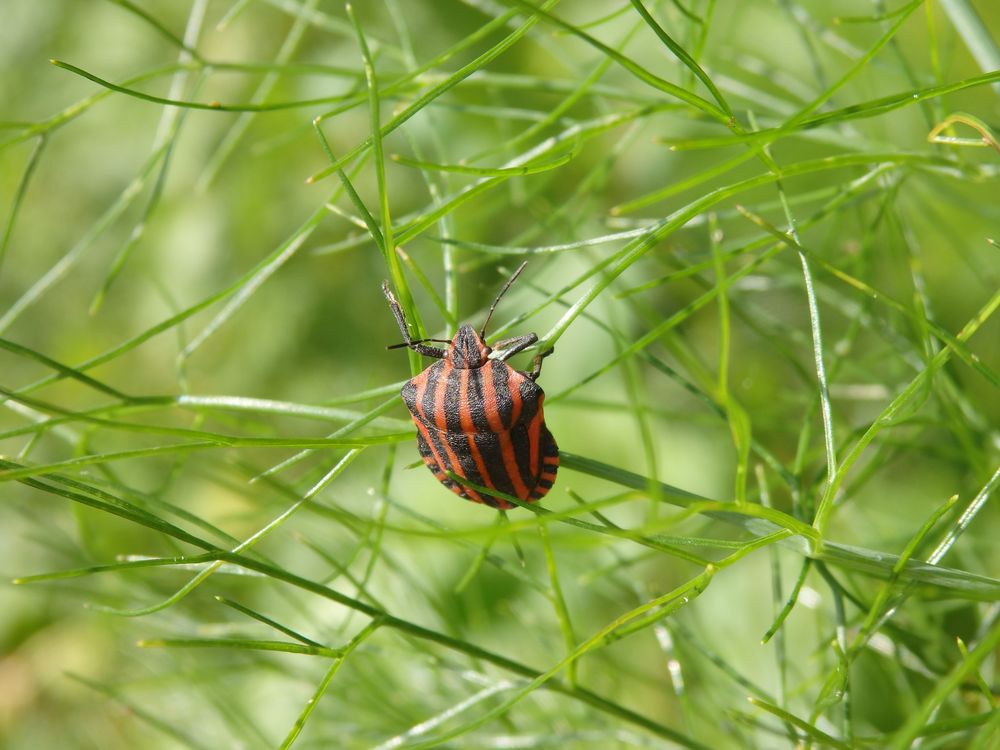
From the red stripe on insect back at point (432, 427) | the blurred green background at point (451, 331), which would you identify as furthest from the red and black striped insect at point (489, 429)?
the blurred green background at point (451, 331)

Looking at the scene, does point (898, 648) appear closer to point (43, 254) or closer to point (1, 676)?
point (1, 676)

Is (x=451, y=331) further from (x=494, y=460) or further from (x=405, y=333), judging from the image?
(x=494, y=460)

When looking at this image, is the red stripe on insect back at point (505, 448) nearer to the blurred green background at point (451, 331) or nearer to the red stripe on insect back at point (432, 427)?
the red stripe on insect back at point (432, 427)

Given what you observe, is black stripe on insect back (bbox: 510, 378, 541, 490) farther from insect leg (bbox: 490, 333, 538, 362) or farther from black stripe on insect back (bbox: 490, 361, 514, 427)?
insect leg (bbox: 490, 333, 538, 362)

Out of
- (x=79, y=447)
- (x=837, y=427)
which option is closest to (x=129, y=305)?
(x=79, y=447)

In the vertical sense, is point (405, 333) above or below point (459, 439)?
above

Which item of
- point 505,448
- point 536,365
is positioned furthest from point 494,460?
point 536,365
